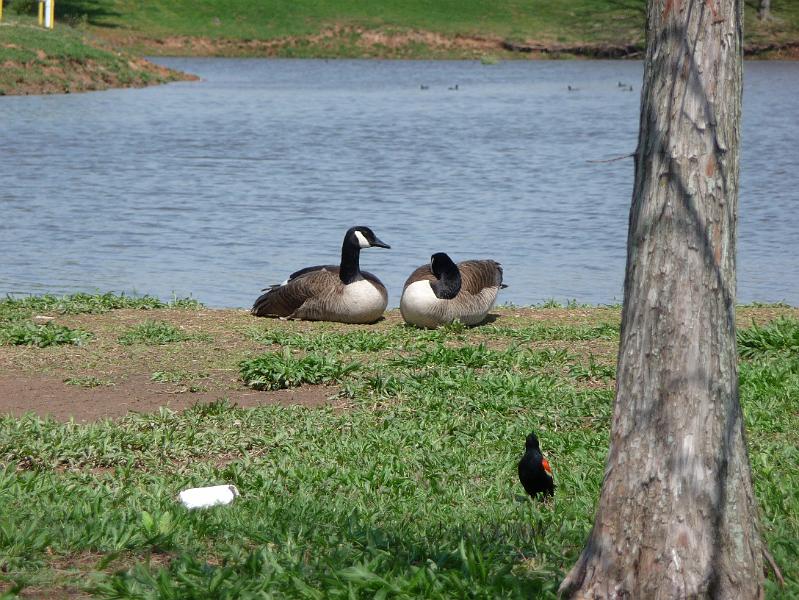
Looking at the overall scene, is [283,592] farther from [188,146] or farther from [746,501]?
[188,146]

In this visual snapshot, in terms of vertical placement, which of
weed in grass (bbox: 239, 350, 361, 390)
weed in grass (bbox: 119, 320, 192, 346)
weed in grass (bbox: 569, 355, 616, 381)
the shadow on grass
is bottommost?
weed in grass (bbox: 119, 320, 192, 346)

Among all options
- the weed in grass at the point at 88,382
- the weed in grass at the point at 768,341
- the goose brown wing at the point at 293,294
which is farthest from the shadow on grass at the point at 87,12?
the weed in grass at the point at 768,341

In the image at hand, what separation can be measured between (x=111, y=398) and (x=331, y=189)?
15.4m

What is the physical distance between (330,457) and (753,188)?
17921 mm

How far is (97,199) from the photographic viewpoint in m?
21.9

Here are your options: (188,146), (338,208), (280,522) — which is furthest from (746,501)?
(188,146)

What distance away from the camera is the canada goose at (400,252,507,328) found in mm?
11125

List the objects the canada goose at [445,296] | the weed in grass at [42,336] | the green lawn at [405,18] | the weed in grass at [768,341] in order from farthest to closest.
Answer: the green lawn at [405,18], the canada goose at [445,296], the weed in grass at [42,336], the weed in grass at [768,341]

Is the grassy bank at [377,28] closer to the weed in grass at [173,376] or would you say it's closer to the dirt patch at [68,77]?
the dirt patch at [68,77]

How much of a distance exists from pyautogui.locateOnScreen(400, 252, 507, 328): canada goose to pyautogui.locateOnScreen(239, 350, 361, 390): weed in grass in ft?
6.91

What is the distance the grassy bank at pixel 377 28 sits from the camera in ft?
238

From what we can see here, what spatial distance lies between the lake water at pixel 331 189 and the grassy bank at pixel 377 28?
88.4 feet

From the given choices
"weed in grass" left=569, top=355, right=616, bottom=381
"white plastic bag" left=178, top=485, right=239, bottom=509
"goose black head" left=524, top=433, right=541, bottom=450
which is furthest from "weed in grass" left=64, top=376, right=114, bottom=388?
"goose black head" left=524, top=433, right=541, bottom=450

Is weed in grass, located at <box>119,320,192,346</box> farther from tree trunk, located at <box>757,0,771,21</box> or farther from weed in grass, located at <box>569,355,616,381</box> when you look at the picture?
tree trunk, located at <box>757,0,771,21</box>
